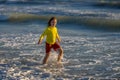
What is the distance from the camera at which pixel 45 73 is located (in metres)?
9.13

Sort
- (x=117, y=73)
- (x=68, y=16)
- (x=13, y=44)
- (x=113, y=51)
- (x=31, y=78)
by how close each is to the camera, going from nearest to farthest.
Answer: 1. (x=31, y=78)
2. (x=117, y=73)
3. (x=113, y=51)
4. (x=13, y=44)
5. (x=68, y=16)

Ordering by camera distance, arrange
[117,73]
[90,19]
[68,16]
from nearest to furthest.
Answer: [117,73]
[90,19]
[68,16]

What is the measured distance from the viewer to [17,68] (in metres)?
9.70

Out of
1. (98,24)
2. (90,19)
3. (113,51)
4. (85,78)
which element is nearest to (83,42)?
(113,51)

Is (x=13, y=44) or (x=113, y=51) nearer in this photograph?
(x=113, y=51)

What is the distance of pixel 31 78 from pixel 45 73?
1.93 feet

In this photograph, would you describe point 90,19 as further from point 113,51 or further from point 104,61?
point 104,61

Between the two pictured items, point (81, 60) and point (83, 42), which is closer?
point (81, 60)

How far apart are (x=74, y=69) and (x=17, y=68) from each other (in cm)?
153

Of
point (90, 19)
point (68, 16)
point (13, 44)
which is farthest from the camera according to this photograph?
point (68, 16)

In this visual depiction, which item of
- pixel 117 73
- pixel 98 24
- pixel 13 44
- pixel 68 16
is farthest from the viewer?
pixel 68 16

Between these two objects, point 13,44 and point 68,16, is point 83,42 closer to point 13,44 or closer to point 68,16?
point 13,44

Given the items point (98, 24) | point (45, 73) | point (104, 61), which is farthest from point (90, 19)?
point (45, 73)

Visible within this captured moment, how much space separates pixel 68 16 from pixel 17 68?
17874 mm
